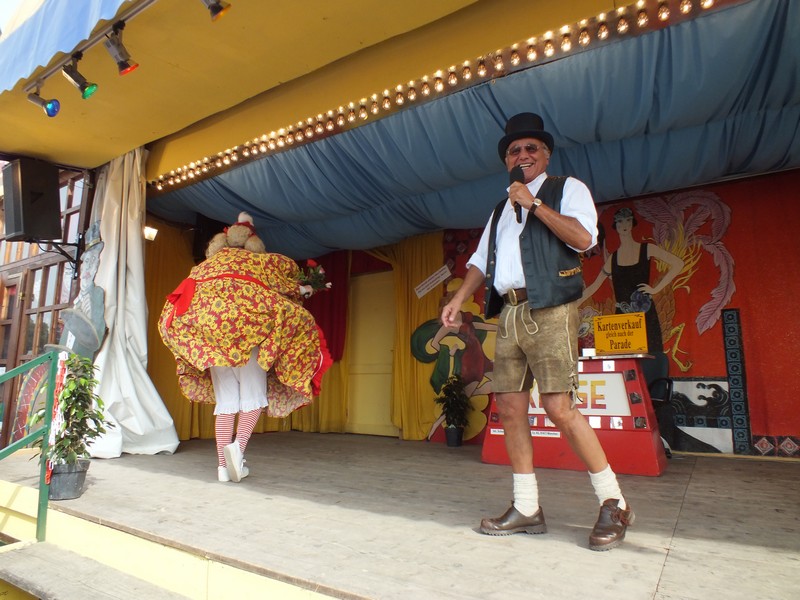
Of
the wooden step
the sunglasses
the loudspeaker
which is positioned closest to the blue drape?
the sunglasses

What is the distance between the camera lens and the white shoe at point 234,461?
2.80 meters

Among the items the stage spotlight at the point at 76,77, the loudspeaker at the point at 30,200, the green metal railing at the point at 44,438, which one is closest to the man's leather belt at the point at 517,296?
the green metal railing at the point at 44,438

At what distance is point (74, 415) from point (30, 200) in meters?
2.54

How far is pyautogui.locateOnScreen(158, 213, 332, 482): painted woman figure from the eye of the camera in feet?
9.23

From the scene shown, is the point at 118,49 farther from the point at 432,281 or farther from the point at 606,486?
the point at 432,281

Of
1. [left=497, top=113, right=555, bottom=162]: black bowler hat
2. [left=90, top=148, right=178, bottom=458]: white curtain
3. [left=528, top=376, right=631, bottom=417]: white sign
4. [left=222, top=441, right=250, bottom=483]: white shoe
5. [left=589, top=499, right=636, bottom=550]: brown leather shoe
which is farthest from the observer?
[left=90, top=148, right=178, bottom=458]: white curtain

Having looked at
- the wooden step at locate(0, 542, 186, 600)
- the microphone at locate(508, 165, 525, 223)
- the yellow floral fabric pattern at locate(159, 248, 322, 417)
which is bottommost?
the wooden step at locate(0, 542, 186, 600)

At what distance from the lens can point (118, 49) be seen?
2734mm

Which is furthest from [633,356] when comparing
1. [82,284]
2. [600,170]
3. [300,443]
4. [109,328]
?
[82,284]

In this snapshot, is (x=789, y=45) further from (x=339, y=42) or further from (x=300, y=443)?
(x=300, y=443)

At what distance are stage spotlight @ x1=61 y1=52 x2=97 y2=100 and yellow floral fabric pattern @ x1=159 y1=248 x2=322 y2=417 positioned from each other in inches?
50.0

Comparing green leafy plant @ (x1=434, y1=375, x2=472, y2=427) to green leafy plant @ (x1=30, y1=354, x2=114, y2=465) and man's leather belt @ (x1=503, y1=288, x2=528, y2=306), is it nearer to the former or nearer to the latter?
green leafy plant @ (x1=30, y1=354, x2=114, y2=465)

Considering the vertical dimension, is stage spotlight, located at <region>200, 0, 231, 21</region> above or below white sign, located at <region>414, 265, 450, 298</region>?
above

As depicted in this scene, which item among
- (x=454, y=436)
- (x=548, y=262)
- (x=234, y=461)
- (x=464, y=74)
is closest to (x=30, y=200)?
(x=234, y=461)
